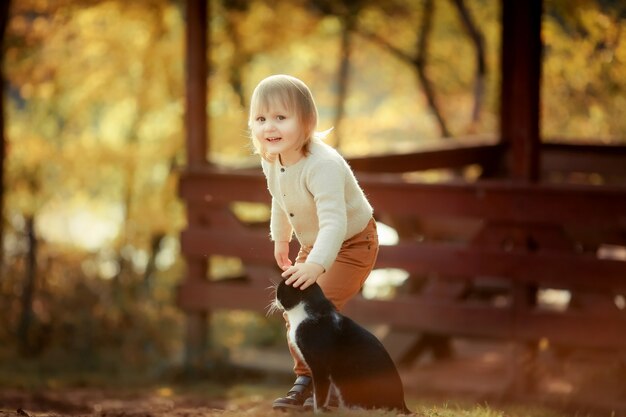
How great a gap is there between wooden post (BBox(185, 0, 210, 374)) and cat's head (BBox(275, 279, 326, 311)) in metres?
4.94

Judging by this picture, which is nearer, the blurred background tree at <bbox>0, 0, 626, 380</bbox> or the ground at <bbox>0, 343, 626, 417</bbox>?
the ground at <bbox>0, 343, 626, 417</bbox>

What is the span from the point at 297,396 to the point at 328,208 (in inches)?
30.2

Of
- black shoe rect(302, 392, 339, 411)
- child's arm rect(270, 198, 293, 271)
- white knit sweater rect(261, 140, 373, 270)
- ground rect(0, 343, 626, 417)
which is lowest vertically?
ground rect(0, 343, 626, 417)

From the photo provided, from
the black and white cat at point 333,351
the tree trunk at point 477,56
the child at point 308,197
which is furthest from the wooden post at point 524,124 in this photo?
the tree trunk at point 477,56

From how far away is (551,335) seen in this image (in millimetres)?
7523

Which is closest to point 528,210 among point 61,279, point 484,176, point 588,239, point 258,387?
point 588,239

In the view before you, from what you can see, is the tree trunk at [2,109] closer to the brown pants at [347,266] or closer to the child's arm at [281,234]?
the child's arm at [281,234]

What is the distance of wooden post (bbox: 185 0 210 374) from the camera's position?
8578mm

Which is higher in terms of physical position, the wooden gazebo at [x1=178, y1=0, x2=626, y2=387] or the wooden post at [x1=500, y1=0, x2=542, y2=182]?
the wooden post at [x1=500, y1=0, x2=542, y2=182]

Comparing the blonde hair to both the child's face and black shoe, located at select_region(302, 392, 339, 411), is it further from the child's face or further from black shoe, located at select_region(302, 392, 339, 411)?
black shoe, located at select_region(302, 392, 339, 411)

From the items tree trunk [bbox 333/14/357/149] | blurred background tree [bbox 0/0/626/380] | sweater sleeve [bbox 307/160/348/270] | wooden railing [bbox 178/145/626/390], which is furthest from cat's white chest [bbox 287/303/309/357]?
tree trunk [bbox 333/14/357/149]

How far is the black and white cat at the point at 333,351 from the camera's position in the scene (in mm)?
3721

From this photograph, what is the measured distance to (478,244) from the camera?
768 cm

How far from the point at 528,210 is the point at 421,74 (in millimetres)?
6441
